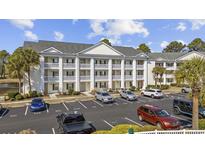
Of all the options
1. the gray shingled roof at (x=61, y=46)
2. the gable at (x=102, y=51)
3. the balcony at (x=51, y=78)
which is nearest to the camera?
the balcony at (x=51, y=78)

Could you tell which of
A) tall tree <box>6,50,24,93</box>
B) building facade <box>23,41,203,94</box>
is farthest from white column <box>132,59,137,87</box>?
tall tree <box>6,50,24,93</box>

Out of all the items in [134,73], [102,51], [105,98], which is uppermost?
[102,51]

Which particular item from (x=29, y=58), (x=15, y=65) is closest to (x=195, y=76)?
(x=29, y=58)

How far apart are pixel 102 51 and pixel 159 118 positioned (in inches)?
945

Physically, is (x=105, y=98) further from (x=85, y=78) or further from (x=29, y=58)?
(x=29, y=58)

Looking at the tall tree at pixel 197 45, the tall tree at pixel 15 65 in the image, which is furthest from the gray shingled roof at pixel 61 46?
the tall tree at pixel 197 45

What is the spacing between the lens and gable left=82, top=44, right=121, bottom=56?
3572 cm

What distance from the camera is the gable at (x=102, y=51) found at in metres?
35.7

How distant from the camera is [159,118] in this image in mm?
14914

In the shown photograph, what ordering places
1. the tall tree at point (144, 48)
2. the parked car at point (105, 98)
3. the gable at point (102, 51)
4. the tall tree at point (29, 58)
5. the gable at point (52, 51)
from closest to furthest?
1. the parked car at point (105, 98)
2. the tall tree at point (29, 58)
3. the gable at point (52, 51)
4. the gable at point (102, 51)
5. the tall tree at point (144, 48)

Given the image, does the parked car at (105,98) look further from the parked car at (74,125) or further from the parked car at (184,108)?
the parked car at (74,125)

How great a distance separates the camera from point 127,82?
133 feet

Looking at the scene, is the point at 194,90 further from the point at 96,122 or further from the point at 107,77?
the point at 107,77
